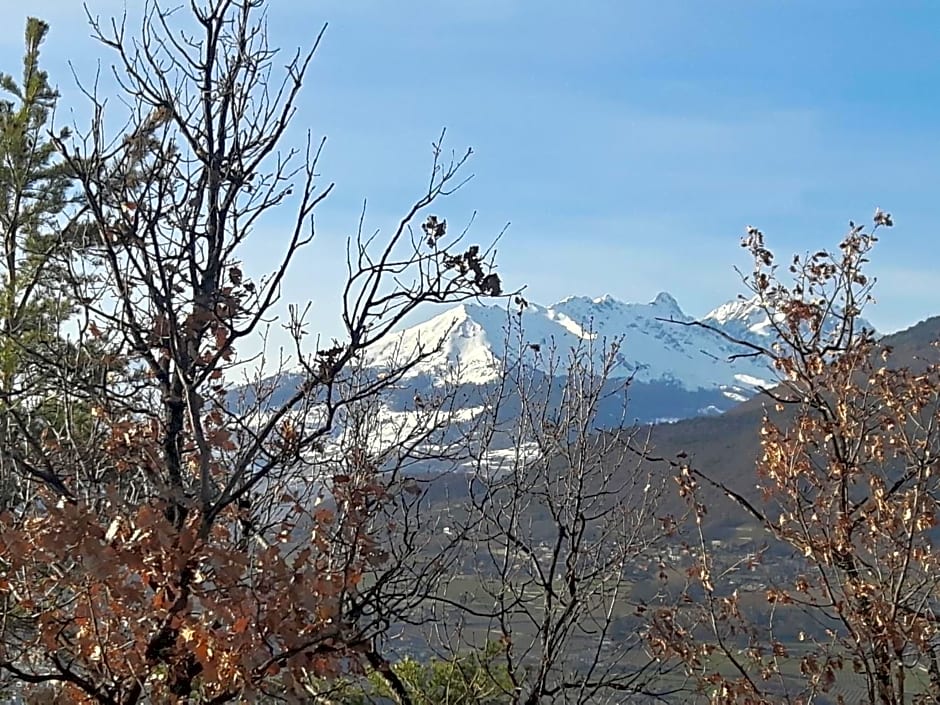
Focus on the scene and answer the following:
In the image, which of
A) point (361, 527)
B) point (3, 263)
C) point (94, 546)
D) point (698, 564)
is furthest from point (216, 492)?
point (3, 263)

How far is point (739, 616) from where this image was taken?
17.0ft

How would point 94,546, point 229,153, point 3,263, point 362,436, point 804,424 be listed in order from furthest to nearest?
point 3,263, point 804,424, point 362,436, point 229,153, point 94,546

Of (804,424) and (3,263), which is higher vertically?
(3,263)

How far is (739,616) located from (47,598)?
3.63 meters

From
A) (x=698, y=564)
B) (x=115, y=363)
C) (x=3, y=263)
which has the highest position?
(x=3, y=263)

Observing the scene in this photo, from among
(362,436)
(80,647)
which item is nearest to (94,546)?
(80,647)

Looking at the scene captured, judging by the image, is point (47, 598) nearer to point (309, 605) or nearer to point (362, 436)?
point (309, 605)

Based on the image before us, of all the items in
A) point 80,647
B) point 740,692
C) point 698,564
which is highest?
point 80,647

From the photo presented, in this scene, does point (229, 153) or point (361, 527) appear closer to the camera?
point (361, 527)

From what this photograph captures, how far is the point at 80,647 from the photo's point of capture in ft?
8.67

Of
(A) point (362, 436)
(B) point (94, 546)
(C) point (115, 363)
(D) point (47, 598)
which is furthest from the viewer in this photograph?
(A) point (362, 436)

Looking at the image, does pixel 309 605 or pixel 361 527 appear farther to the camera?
pixel 361 527

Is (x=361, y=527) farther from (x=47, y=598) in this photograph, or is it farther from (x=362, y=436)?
(x=362, y=436)

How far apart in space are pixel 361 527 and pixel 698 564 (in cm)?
271
